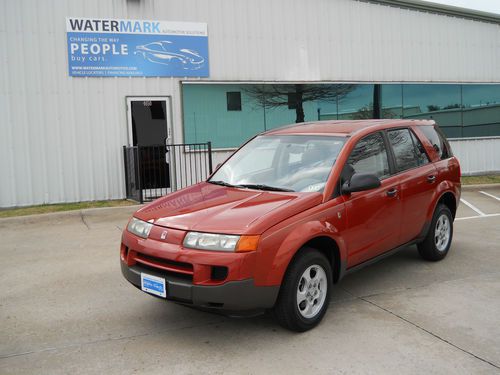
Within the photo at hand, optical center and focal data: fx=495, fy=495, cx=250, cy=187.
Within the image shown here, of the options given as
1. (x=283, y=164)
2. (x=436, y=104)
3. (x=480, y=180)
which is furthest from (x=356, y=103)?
(x=283, y=164)

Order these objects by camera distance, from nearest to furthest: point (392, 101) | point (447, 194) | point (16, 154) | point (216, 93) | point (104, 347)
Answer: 1. point (104, 347)
2. point (447, 194)
3. point (16, 154)
4. point (216, 93)
5. point (392, 101)

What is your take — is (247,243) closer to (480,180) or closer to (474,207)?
(474,207)

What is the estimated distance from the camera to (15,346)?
386 centimetres

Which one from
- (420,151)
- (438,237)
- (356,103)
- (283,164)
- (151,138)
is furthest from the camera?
(356,103)

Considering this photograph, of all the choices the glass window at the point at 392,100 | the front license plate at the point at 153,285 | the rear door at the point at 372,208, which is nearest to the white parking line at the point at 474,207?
the glass window at the point at 392,100

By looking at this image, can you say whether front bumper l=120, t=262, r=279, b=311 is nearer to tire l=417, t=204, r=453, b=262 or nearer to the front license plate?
the front license plate

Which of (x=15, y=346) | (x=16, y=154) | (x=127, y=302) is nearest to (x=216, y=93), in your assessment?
(x=16, y=154)

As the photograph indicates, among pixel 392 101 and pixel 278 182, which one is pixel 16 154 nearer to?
pixel 278 182

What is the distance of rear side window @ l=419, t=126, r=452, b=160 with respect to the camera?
596cm

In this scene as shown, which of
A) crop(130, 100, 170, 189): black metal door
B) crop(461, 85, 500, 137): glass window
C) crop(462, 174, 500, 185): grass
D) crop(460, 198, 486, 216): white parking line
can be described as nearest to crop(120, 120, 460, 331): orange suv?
crop(460, 198, 486, 216): white parking line

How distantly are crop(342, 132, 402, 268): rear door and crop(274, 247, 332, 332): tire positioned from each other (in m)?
0.41

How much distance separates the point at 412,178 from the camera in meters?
5.29

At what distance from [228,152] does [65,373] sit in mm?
9391

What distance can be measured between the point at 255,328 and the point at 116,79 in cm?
876
